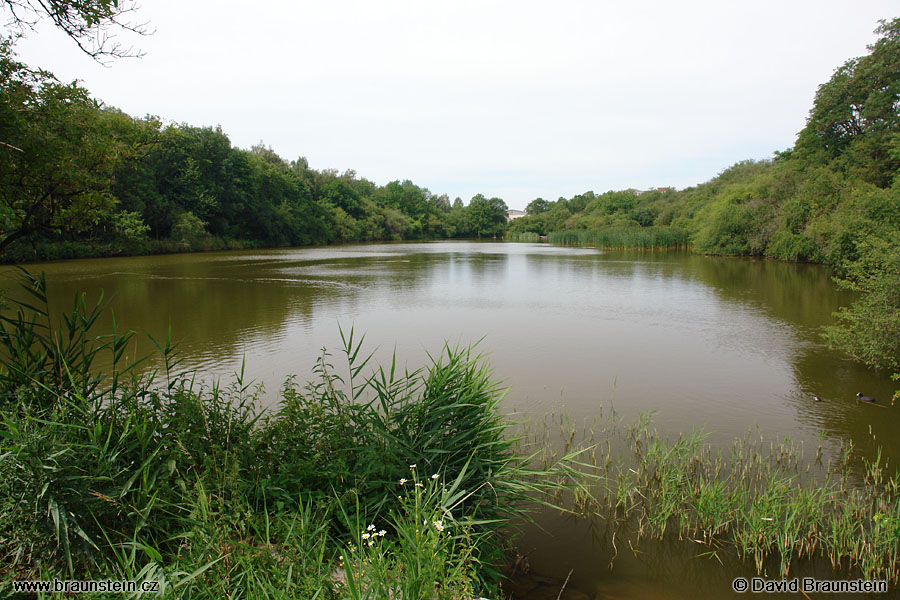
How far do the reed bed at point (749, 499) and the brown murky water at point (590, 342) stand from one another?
0.78 ft

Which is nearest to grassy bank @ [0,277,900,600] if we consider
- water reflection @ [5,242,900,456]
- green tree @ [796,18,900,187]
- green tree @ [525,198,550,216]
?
water reflection @ [5,242,900,456]

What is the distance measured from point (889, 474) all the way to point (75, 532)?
6.89 meters

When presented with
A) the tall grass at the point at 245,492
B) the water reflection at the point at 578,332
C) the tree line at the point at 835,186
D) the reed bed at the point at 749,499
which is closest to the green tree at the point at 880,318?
the water reflection at the point at 578,332

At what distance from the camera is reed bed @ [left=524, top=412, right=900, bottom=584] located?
3.60 meters

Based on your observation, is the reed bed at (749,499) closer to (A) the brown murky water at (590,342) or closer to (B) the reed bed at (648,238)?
(A) the brown murky water at (590,342)

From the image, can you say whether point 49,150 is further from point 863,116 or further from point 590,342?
point 863,116

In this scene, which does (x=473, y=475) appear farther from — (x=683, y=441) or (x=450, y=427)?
(x=683, y=441)

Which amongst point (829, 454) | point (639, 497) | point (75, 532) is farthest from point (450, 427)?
point (829, 454)

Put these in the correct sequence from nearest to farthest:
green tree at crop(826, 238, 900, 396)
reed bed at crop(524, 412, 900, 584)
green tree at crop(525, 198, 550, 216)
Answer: reed bed at crop(524, 412, 900, 584), green tree at crop(826, 238, 900, 396), green tree at crop(525, 198, 550, 216)

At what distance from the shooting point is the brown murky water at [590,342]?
4191 mm

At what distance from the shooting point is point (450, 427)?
3.98m

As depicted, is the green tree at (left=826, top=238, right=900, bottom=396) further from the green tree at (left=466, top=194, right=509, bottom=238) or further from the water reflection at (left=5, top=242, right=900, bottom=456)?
the green tree at (left=466, top=194, right=509, bottom=238)

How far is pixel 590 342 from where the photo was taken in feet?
36.2

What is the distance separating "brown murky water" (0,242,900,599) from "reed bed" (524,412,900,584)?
0.78ft
